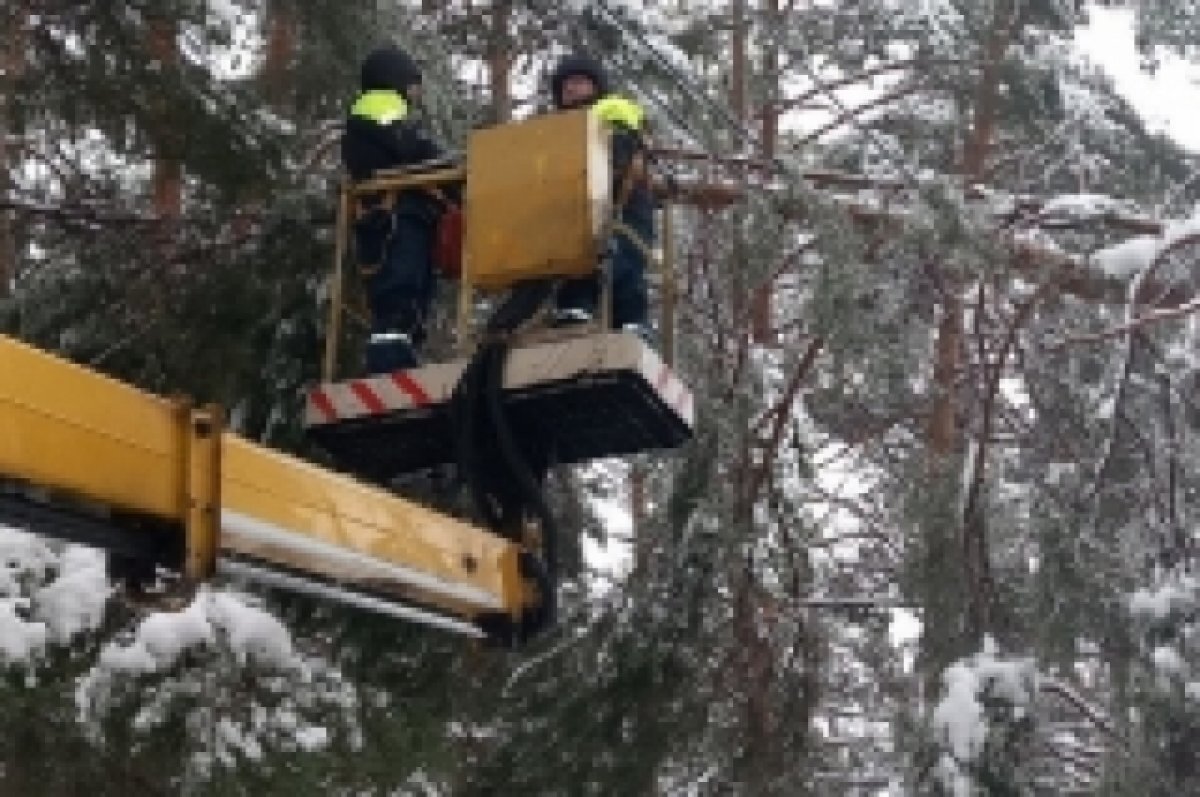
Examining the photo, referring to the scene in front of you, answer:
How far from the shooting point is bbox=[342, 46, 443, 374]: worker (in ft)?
20.9

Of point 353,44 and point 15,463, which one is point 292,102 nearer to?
point 353,44

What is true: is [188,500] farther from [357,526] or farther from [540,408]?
[540,408]

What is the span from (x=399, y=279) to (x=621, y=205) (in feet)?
2.70

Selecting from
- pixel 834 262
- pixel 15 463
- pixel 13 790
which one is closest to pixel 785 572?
pixel 834 262

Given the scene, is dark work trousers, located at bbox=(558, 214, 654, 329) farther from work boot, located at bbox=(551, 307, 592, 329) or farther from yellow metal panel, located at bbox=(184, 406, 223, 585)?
yellow metal panel, located at bbox=(184, 406, 223, 585)

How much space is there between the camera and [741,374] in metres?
7.61

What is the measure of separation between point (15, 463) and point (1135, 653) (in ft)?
19.0

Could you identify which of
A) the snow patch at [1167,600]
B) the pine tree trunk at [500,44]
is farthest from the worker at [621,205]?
the pine tree trunk at [500,44]

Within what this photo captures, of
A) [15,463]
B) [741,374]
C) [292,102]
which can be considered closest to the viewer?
[15,463]

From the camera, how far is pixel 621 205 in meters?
6.14

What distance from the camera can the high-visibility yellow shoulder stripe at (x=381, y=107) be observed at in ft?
21.0

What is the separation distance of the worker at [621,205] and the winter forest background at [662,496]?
64cm

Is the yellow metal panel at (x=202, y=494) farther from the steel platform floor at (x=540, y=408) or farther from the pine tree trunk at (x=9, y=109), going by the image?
the pine tree trunk at (x=9, y=109)

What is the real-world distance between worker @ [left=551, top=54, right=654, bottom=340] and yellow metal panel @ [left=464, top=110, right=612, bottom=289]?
0.13 metres
